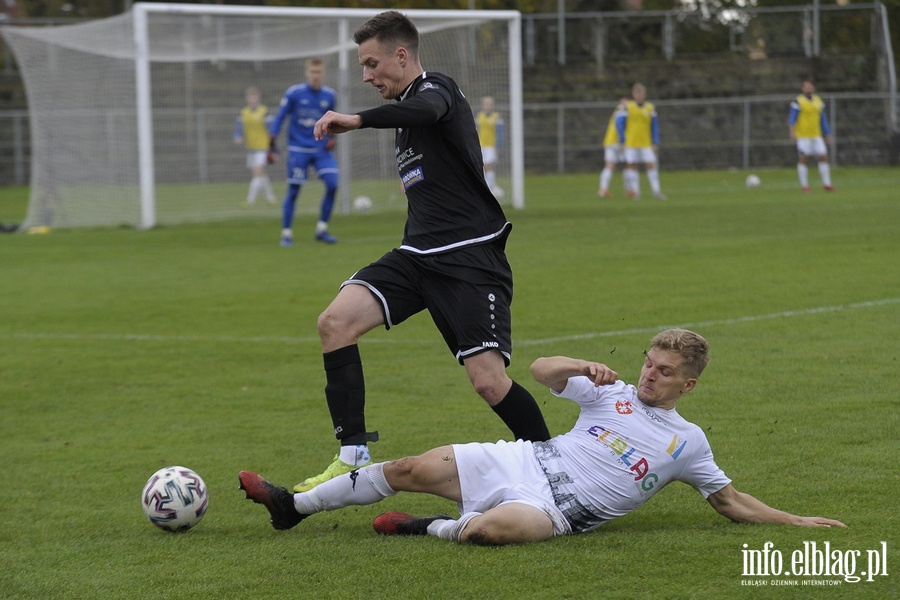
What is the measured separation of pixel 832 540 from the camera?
4.36 meters

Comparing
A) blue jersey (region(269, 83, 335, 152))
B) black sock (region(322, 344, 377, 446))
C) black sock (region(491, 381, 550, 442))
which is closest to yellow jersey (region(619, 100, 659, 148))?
blue jersey (region(269, 83, 335, 152))

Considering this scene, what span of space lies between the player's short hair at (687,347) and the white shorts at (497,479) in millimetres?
689

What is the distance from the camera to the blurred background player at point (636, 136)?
26266mm

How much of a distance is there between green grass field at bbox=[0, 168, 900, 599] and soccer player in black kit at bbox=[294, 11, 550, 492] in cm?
58

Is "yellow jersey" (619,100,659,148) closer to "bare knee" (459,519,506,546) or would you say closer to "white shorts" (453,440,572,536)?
"white shorts" (453,440,572,536)

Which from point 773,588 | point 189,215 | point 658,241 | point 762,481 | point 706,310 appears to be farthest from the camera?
point 189,215

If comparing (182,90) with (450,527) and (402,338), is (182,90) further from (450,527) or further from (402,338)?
(450,527)

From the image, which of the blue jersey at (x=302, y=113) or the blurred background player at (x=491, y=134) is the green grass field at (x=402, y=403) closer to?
the blue jersey at (x=302, y=113)

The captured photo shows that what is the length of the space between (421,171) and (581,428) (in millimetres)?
1418

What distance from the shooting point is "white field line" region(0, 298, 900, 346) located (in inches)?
382

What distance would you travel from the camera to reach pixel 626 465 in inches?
187

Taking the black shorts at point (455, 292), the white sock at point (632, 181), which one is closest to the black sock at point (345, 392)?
the black shorts at point (455, 292)

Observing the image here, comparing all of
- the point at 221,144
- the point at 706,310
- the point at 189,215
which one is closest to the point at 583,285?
the point at 706,310

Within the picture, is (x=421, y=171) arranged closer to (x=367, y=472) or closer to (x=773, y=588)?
(x=367, y=472)
